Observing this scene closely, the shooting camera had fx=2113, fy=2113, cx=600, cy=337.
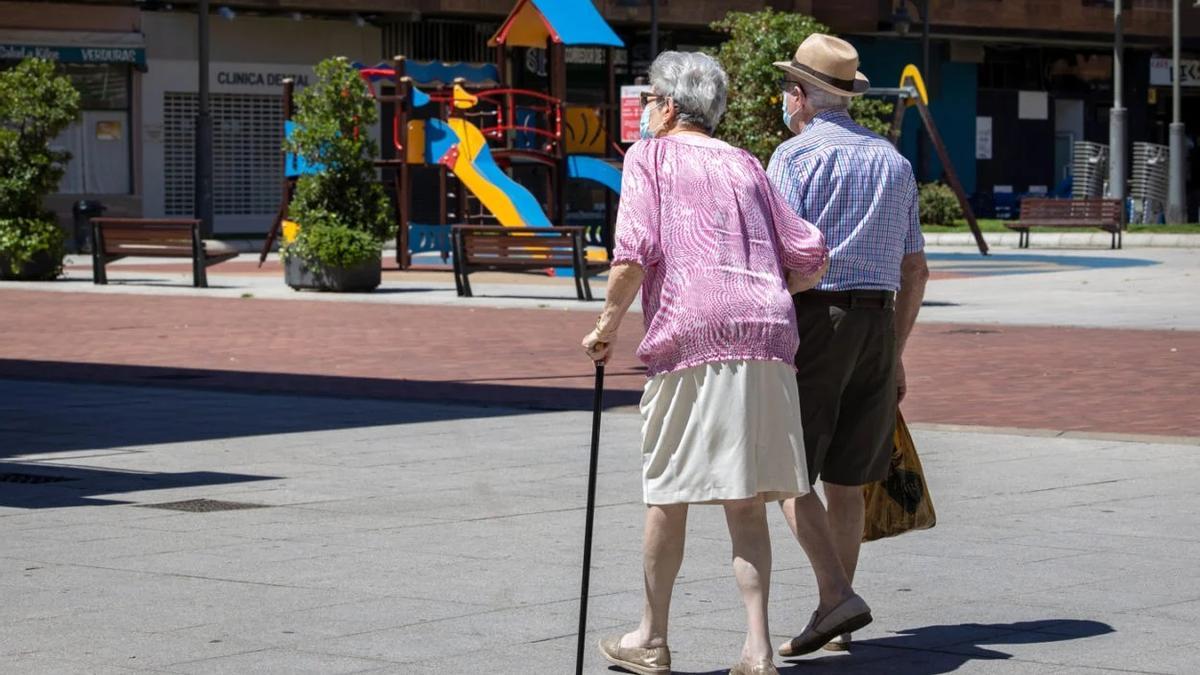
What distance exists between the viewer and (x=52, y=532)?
26.2ft

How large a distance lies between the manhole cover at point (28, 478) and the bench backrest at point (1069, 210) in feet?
99.6

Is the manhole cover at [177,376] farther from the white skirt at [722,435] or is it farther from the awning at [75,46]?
the awning at [75,46]

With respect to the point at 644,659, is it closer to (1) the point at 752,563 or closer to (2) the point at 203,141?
(1) the point at 752,563

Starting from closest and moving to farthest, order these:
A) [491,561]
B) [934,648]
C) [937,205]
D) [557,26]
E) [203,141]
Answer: [934,648] → [491,561] → [557,26] → [203,141] → [937,205]

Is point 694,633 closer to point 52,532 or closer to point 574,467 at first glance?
point 52,532

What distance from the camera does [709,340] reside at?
546 centimetres

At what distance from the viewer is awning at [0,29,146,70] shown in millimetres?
40781

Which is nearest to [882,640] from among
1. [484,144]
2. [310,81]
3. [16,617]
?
[16,617]

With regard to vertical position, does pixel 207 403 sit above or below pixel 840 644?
below

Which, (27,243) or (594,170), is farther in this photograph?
(594,170)

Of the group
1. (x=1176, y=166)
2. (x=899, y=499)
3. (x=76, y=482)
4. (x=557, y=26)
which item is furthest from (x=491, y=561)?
(x=1176, y=166)

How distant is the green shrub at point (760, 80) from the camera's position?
74.7 feet

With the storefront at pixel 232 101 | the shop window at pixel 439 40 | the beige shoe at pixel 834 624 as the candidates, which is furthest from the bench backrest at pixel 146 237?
the beige shoe at pixel 834 624

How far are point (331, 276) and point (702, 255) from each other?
64.8 feet
